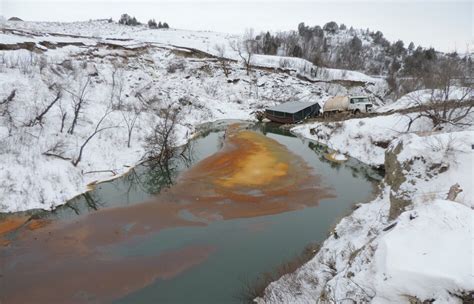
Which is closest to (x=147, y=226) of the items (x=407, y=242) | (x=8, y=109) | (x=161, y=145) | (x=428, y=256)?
(x=161, y=145)

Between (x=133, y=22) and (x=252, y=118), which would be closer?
(x=252, y=118)

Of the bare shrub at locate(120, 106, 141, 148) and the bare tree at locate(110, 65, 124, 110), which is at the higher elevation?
the bare tree at locate(110, 65, 124, 110)

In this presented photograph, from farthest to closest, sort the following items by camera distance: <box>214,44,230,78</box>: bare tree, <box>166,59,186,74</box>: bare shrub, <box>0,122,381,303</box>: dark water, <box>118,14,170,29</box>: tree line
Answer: <box>118,14,170,29</box>: tree line < <box>214,44,230,78</box>: bare tree < <box>166,59,186,74</box>: bare shrub < <box>0,122,381,303</box>: dark water

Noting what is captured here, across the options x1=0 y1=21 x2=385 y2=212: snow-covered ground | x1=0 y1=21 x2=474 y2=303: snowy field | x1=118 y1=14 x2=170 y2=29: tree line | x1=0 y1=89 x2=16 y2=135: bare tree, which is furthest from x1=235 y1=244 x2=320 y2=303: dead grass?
x1=118 y1=14 x2=170 y2=29: tree line

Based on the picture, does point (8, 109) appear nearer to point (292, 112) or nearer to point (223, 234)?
point (223, 234)

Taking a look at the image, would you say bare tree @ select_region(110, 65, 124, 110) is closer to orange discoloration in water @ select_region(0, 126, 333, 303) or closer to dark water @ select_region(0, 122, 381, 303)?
dark water @ select_region(0, 122, 381, 303)
